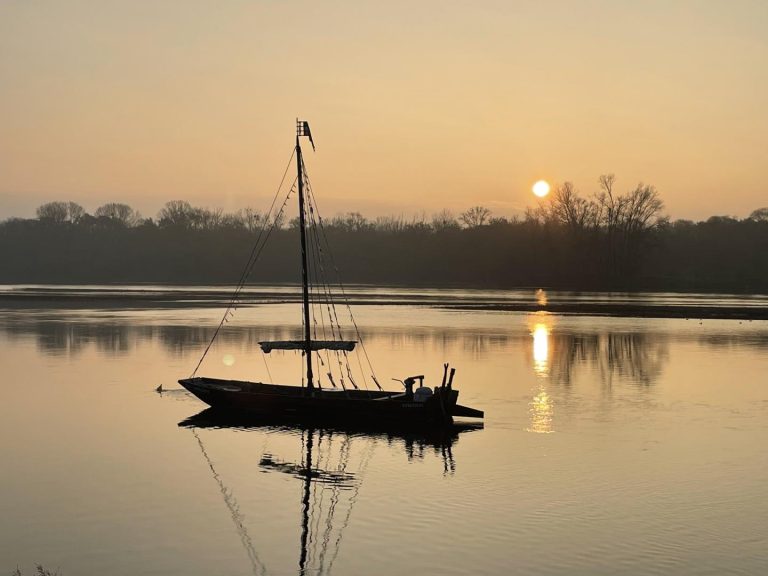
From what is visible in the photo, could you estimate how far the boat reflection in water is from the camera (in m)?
19.4

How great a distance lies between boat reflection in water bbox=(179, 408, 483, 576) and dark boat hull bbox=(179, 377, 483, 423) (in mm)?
375

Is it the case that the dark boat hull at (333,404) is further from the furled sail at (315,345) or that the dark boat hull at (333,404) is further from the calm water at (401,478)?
the furled sail at (315,345)

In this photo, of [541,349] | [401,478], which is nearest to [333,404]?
[401,478]

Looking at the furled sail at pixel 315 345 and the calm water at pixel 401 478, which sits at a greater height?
the furled sail at pixel 315 345

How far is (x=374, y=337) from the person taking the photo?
66.2 m

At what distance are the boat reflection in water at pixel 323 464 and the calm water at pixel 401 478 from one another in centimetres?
9

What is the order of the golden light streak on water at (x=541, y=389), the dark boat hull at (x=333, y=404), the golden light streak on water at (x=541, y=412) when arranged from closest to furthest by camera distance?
1. the golden light streak on water at (x=541, y=412)
2. the golden light streak on water at (x=541, y=389)
3. the dark boat hull at (x=333, y=404)

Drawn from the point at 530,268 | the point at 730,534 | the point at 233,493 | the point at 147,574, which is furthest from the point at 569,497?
the point at 530,268

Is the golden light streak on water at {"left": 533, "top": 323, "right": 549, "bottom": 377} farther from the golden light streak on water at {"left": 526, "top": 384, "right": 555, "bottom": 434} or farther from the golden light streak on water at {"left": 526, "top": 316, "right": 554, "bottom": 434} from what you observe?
the golden light streak on water at {"left": 526, "top": 384, "right": 555, "bottom": 434}

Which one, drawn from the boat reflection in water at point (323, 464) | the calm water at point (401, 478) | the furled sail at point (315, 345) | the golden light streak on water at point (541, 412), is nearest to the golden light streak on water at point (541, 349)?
the calm water at point (401, 478)

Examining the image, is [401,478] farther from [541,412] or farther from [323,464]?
[541,412]

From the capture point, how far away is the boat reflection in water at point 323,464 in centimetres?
1942

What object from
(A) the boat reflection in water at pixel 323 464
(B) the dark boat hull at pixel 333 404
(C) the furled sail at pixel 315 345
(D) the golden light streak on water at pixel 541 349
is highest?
(C) the furled sail at pixel 315 345

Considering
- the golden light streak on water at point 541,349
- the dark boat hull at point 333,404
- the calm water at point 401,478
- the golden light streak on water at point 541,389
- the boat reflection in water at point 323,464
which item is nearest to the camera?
the calm water at point 401,478
